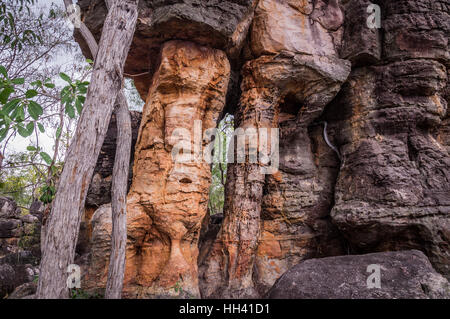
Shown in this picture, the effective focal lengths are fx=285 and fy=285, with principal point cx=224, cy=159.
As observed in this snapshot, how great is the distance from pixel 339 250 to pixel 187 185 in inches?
147

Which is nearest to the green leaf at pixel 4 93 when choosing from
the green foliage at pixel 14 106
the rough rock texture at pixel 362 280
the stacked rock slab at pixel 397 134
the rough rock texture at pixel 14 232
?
the green foliage at pixel 14 106

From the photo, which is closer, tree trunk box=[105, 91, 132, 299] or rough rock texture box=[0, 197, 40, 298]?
tree trunk box=[105, 91, 132, 299]

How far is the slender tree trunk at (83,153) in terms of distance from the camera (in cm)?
261

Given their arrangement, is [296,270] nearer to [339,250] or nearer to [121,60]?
[339,250]

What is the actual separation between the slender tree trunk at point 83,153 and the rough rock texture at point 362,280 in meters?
2.44

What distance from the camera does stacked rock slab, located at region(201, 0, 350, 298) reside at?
5594 mm

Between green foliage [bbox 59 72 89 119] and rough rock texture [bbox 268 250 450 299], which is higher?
green foliage [bbox 59 72 89 119]

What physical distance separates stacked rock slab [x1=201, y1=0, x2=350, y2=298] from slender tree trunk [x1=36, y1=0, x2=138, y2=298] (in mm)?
3166

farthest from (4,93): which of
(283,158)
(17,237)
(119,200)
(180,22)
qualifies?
(17,237)

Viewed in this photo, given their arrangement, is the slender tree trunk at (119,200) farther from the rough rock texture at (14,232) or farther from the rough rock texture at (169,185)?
the rough rock texture at (14,232)

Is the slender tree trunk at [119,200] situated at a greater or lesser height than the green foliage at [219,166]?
lesser

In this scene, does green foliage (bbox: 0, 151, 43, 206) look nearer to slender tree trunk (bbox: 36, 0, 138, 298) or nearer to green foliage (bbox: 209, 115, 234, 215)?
slender tree trunk (bbox: 36, 0, 138, 298)

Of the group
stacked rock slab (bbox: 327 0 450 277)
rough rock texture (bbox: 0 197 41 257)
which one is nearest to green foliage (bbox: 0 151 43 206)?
rough rock texture (bbox: 0 197 41 257)

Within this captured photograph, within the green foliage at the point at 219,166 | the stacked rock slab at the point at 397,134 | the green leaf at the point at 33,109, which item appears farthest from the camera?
the green foliage at the point at 219,166
